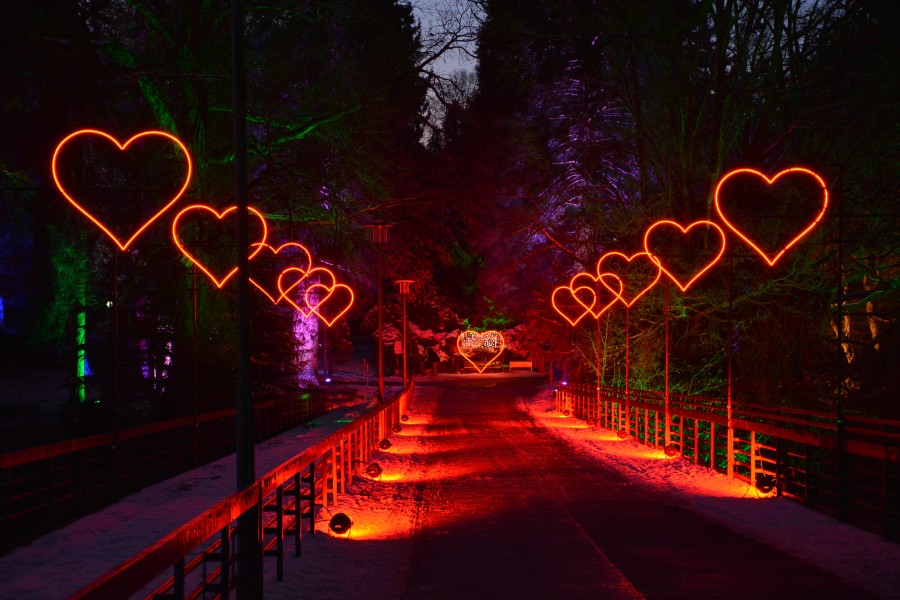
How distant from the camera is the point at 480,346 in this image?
81188 mm

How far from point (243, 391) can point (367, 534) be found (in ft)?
14.1

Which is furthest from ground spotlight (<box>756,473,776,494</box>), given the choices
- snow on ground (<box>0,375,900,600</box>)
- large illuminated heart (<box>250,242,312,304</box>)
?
large illuminated heart (<box>250,242,312,304</box>)

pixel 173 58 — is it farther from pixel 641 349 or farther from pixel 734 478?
pixel 641 349

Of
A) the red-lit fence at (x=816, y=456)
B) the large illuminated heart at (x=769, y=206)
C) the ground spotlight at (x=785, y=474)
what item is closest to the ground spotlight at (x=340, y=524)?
the red-lit fence at (x=816, y=456)

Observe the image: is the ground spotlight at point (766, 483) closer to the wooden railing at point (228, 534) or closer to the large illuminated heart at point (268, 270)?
the wooden railing at point (228, 534)

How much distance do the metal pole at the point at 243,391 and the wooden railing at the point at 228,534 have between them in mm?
140

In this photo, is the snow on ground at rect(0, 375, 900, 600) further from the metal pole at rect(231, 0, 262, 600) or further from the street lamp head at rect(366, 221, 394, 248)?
the street lamp head at rect(366, 221, 394, 248)

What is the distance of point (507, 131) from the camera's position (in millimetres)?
48469

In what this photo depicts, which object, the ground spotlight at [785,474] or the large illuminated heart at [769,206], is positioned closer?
the ground spotlight at [785,474]

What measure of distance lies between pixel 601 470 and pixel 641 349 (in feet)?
Result: 53.1

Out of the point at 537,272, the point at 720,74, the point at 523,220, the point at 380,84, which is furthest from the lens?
the point at 537,272

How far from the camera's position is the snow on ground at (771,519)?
Result: 9852 mm

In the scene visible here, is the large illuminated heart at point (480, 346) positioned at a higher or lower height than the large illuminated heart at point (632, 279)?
lower

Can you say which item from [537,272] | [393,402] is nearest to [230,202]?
[393,402]
